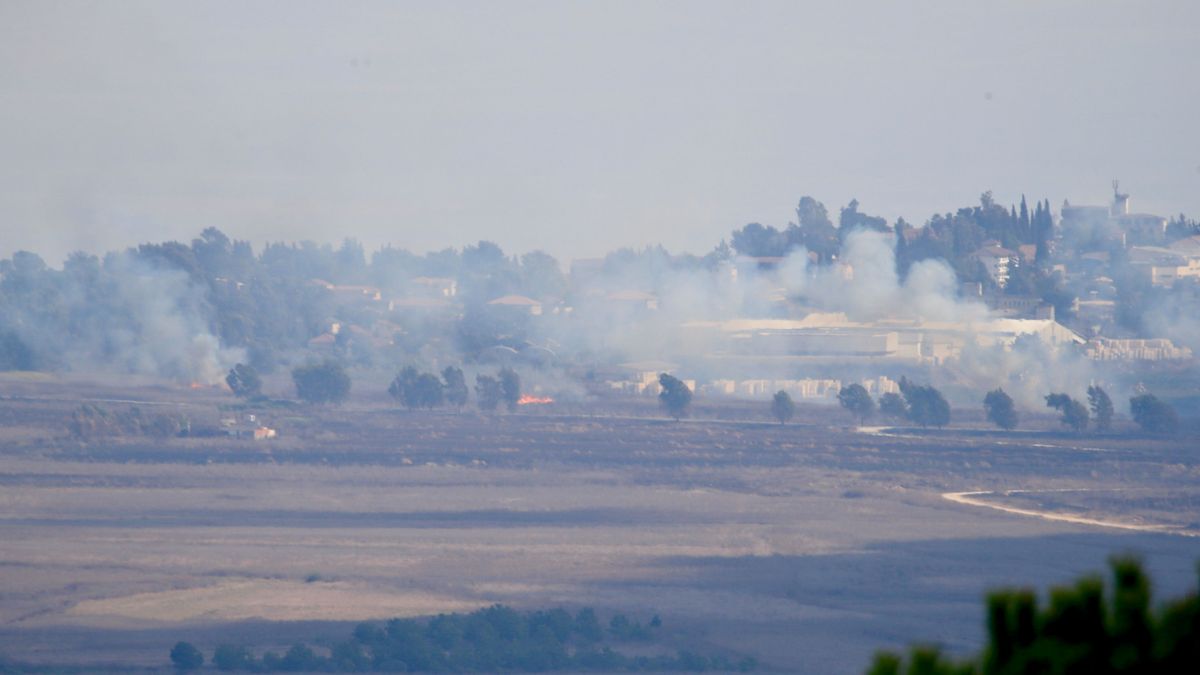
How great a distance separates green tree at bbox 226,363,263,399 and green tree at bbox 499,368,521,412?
16.0 meters

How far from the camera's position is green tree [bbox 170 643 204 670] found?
37.1 m

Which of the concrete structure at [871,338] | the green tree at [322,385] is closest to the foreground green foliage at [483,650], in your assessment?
the green tree at [322,385]

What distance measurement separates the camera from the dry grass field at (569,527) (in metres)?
42.8

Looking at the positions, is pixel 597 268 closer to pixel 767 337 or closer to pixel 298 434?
pixel 767 337

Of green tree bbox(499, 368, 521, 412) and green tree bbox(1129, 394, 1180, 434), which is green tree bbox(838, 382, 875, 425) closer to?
green tree bbox(1129, 394, 1180, 434)

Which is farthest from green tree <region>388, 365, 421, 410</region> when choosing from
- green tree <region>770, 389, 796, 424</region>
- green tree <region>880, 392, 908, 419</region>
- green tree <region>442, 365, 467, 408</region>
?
green tree <region>880, 392, 908, 419</region>

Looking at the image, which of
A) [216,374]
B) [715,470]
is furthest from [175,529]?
[216,374]

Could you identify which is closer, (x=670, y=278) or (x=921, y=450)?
(x=921, y=450)

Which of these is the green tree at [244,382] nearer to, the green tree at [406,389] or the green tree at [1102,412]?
the green tree at [406,389]

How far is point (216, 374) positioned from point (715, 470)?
2187 inches

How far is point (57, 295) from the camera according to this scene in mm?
143750

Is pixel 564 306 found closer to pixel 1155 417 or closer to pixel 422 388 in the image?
pixel 422 388

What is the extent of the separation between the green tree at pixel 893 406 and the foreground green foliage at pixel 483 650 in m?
53.2

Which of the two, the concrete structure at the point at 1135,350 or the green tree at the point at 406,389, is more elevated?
the concrete structure at the point at 1135,350
